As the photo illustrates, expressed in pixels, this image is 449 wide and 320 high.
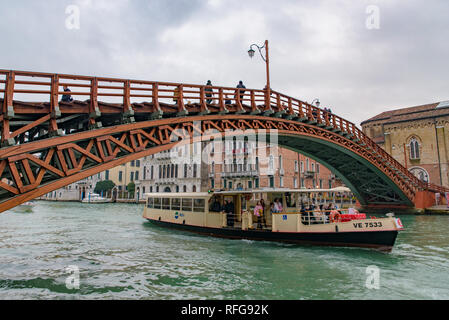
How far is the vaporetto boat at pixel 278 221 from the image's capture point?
1205 centimetres

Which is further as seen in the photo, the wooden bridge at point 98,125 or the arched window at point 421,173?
the arched window at point 421,173

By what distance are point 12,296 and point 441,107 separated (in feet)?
155

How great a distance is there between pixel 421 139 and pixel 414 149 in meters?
1.53

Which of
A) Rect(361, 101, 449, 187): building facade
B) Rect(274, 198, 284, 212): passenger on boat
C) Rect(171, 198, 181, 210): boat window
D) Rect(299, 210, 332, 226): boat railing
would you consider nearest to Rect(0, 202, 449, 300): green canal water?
Rect(299, 210, 332, 226): boat railing

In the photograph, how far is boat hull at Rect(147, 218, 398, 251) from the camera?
38.8 ft

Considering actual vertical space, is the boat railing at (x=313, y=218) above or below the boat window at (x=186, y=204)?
below

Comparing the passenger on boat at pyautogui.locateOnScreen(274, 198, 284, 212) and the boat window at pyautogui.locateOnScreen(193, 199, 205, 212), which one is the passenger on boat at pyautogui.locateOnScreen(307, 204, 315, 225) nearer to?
the passenger on boat at pyautogui.locateOnScreen(274, 198, 284, 212)

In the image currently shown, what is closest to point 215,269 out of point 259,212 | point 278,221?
point 278,221

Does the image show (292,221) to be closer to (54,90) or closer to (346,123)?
(54,90)

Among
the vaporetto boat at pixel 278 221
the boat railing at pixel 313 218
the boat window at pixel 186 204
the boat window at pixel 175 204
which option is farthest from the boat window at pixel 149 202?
the boat railing at pixel 313 218

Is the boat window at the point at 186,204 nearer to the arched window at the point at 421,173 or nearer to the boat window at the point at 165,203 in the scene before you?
the boat window at the point at 165,203
